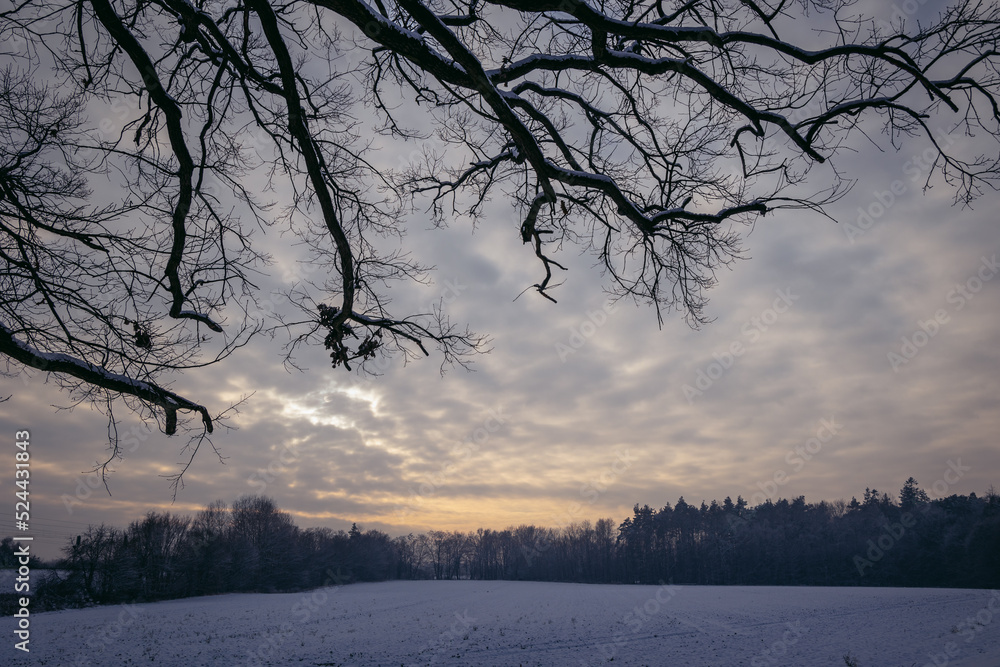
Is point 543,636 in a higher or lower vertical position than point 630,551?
higher

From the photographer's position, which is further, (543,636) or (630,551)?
(630,551)

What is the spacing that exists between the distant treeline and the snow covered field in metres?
13.9

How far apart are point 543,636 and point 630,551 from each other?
75.7 metres

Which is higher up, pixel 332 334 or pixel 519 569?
pixel 332 334

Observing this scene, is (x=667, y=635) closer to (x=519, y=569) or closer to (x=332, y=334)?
(x=332, y=334)

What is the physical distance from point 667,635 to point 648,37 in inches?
857

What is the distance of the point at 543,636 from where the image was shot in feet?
61.1

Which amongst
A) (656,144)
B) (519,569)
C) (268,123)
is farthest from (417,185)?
(519,569)

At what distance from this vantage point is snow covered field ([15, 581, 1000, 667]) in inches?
570

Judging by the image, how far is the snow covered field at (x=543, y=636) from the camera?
47.5 ft

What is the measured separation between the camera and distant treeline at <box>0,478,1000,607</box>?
1710 inches

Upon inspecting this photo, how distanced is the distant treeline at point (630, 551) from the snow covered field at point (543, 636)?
1393cm

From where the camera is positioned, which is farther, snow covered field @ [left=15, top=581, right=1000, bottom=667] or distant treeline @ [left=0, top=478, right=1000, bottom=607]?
distant treeline @ [left=0, top=478, right=1000, bottom=607]

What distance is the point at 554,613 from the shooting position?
27.9 m
